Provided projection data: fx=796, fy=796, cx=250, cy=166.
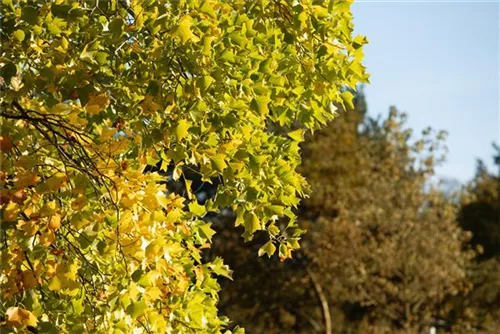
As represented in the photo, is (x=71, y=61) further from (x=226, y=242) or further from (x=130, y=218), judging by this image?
(x=226, y=242)

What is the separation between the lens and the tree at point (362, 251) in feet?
102

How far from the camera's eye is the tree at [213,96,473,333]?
31.1 metres

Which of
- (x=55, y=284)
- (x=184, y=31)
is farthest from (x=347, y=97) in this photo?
(x=55, y=284)

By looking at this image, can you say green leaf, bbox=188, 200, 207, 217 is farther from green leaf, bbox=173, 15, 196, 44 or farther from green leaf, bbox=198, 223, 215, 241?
green leaf, bbox=173, 15, 196, 44

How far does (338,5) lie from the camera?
6719 mm

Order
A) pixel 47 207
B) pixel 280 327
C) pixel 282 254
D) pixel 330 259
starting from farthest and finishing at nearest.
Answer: pixel 280 327 → pixel 330 259 → pixel 282 254 → pixel 47 207

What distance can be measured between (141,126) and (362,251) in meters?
25.3

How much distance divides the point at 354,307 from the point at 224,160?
98.9 feet

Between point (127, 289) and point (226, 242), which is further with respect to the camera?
point (226, 242)

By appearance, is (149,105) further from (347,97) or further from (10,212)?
(347,97)

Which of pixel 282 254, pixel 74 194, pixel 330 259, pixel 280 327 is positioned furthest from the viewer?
pixel 280 327

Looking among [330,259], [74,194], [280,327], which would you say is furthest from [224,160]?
[280,327]

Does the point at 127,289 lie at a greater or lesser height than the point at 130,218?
lesser

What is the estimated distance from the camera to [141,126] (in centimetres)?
635
